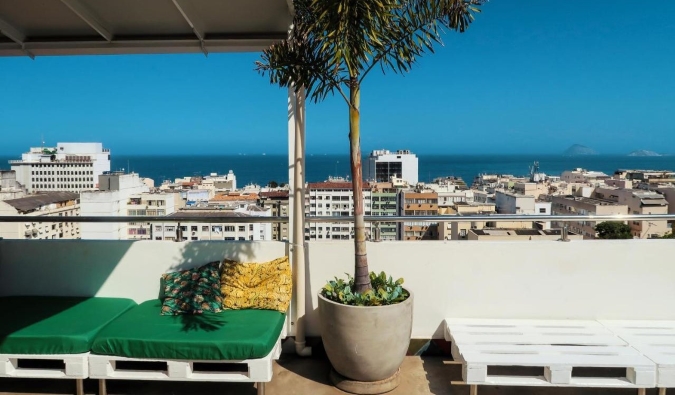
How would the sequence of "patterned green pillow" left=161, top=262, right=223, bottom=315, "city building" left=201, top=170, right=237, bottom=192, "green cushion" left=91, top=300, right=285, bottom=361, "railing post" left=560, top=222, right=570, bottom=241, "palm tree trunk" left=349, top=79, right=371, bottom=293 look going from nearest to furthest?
1. "green cushion" left=91, top=300, right=285, bottom=361
2. "palm tree trunk" left=349, top=79, right=371, bottom=293
3. "patterned green pillow" left=161, top=262, right=223, bottom=315
4. "railing post" left=560, top=222, right=570, bottom=241
5. "city building" left=201, top=170, right=237, bottom=192

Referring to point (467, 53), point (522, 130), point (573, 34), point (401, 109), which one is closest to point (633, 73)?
point (573, 34)

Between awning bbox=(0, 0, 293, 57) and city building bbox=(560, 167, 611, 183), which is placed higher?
awning bbox=(0, 0, 293, 57)

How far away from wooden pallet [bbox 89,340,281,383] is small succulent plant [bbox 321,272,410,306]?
1.57ft

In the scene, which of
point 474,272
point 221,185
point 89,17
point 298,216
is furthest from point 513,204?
point 221,185

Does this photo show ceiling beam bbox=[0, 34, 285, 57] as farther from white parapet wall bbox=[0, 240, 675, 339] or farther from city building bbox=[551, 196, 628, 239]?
city building bbox=[551, 196, 628, 239]

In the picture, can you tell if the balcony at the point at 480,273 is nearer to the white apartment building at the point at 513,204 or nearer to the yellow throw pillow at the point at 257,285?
the yellow throw pillow at the point at 257,285

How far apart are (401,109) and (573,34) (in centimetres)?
4329

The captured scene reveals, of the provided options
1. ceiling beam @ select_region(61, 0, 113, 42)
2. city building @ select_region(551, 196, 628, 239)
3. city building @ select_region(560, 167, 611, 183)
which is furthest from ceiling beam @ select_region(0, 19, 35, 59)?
city building @ select_region(560, 167, 611, 183)

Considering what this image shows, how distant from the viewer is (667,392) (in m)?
2.48

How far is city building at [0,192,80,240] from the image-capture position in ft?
10.8

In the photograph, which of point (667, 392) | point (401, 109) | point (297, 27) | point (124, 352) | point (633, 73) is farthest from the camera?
point (633, 73)

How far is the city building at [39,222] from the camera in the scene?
330 cm

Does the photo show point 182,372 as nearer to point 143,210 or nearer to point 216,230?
point 216,230

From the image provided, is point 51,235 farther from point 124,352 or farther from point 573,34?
point 573,34
